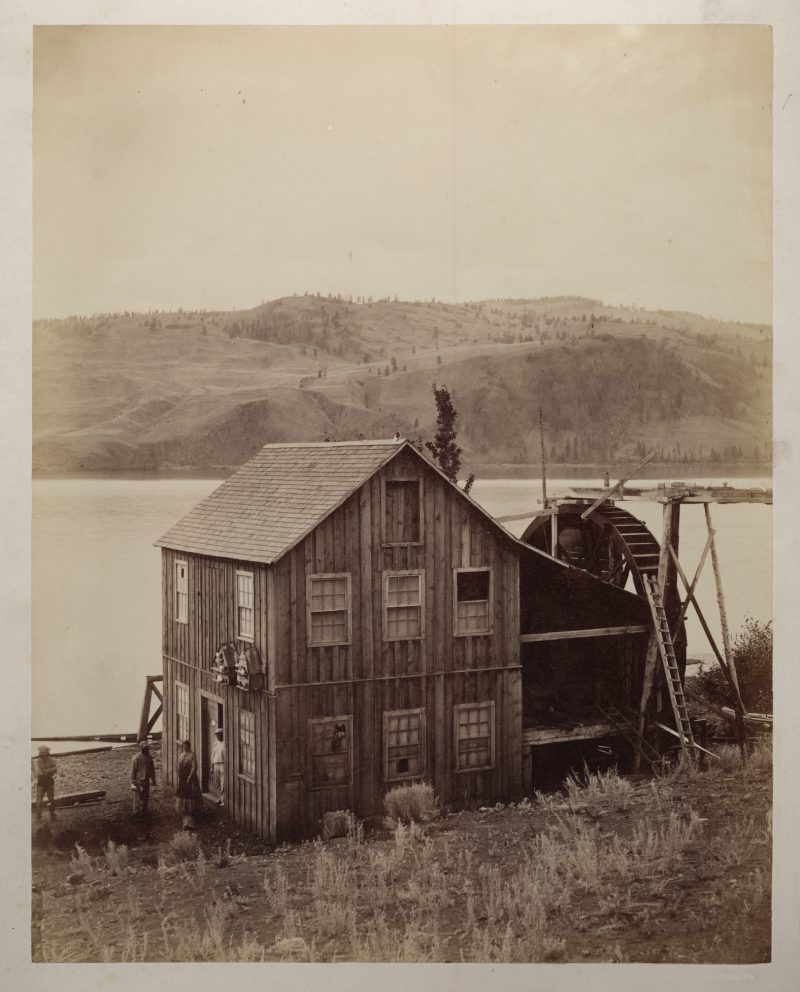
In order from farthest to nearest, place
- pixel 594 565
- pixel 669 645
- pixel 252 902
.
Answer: pixel 594 565, pixel 669 645, pixel 252 902

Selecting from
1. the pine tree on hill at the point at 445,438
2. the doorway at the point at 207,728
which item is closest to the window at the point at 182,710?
the doorway at the point at 207,728

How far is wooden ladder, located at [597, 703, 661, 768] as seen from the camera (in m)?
9.03

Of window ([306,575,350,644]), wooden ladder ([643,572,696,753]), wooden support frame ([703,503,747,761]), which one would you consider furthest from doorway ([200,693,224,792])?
wooden support frame ([703,503,747,761])

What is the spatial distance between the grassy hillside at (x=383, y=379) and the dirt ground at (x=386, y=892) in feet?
8.75

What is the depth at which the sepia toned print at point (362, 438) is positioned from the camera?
8.01 meters

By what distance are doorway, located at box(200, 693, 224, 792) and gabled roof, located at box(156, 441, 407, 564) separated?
4.18 feet

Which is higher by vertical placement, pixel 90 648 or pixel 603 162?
pixel 603 162

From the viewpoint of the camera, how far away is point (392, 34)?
321 inches

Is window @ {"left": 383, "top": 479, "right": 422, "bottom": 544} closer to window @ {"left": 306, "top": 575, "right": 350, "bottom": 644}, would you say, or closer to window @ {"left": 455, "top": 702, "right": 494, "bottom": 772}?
window @ {"left": 306, "top": 575, "right": 350, "bottom": 644}

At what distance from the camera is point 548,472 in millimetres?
8727

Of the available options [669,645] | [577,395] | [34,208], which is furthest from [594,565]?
[34,208]

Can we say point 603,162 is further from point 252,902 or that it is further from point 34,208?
point 252,902

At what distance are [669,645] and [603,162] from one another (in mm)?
4149

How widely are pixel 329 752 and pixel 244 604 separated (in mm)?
1337
